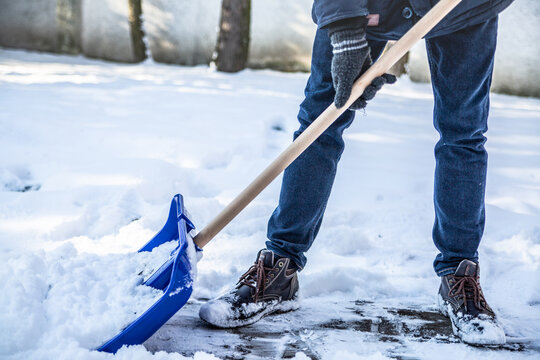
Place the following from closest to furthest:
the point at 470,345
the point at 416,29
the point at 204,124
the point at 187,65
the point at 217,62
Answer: the point at 416,29
the point at 470,345
the point at 204,124
the point at 217,62
the point at 187,65

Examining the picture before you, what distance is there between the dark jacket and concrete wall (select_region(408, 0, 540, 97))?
4702mm

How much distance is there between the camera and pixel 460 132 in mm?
1503

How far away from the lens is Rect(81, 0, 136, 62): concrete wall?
7036 millimetres

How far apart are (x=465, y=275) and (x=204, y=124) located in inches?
84.5

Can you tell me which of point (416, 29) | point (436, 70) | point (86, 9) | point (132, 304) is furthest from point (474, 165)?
point (86, 9)

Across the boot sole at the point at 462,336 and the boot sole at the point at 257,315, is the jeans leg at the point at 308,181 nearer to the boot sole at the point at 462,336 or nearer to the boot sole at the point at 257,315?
the boot sole at the point at 257,315

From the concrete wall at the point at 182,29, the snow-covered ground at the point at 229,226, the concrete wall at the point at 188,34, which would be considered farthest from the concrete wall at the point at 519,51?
the concrete wall at the point at 182,29

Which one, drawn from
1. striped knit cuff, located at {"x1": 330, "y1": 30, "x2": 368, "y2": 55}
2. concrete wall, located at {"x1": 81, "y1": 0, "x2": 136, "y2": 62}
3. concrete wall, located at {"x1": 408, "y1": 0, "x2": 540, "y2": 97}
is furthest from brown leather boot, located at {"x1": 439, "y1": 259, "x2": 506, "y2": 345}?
concrete wall, located at {"x1": 81, "y1": 0, "x2": 136, "y2": 62}

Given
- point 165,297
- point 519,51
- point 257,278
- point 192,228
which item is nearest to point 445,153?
point 257,278

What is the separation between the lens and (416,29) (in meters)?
1.29

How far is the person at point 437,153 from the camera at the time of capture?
1362 millimetres

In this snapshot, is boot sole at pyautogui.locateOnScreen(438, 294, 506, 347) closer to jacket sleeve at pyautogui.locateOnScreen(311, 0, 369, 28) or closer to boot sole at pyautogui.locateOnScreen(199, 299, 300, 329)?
boot sole at pyautogui.locateOnScreen(199, 299, 300, 329)

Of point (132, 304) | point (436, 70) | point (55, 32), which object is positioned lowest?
point (132, 304)

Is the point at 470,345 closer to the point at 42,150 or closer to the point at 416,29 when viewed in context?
the point at 416,29
